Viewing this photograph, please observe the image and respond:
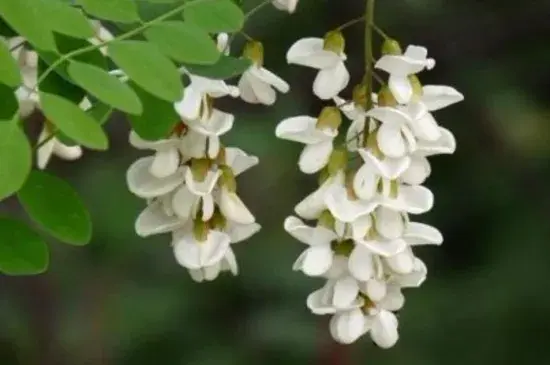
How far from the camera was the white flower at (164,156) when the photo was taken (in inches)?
21.1

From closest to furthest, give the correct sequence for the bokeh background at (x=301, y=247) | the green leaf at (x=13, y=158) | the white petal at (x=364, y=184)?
1. the green leaf at (x=13, y=158)
2. the white petal at (x=364, y=184)
3. the bokeh background at (x=301, y=247)

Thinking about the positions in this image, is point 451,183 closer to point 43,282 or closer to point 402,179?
point 43,282

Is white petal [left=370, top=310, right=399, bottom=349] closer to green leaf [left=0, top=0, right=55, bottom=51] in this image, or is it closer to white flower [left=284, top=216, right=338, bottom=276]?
white flower [left=284, top=216, right=338, bottom=276]

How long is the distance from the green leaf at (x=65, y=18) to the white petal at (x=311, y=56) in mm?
109

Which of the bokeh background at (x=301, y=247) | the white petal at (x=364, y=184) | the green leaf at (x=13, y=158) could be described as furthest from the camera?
the bokeh background at (x=301, y=247)

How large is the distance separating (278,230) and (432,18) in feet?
0.90

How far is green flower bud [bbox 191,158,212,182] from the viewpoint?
21.3 inches

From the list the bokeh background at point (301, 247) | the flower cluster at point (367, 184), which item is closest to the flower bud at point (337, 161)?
the flower cluster at point (367, 184)

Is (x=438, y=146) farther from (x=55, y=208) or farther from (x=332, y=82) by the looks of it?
(x=55, y=208)

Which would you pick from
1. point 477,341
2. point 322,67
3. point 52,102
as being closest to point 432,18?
point 477,341

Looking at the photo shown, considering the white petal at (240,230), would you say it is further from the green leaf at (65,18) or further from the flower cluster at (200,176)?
the green leaf at (65,18)

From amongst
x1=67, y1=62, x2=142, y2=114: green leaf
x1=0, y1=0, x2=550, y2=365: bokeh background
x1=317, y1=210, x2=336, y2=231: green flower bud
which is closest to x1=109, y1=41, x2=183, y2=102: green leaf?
x1=67, y1=62, x2=142, y2=114: green leaf

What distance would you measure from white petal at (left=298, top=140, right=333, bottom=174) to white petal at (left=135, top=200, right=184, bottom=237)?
0.07 m

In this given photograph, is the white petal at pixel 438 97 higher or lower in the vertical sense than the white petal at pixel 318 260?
higher
